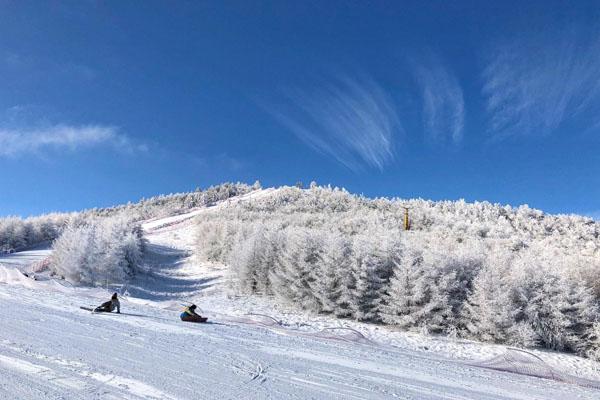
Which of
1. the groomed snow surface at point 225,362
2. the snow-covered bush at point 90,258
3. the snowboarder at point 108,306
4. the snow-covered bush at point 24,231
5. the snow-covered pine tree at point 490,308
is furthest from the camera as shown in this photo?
the snow-covered bush at point 24,231

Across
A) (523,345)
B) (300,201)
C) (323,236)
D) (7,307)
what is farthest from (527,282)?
(300,201)

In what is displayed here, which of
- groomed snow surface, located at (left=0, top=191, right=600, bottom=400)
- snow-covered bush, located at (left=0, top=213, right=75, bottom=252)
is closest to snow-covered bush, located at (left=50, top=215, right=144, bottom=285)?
groomed snow surface, located at (left=0, top=191, right=600, bottom=400)

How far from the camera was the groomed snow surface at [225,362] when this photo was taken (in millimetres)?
6520

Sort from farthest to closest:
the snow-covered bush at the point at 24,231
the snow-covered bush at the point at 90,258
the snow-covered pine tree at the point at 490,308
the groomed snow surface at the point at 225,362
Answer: the snow-covered bush at the point at 24,231, the snow-covered bush at the point at 90,258, the snow-covered pine tree at the point at 490,308, the groomed snow surface at the point at 225,362

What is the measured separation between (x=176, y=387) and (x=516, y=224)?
206ft

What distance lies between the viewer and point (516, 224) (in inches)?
2311

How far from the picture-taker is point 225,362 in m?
8.10

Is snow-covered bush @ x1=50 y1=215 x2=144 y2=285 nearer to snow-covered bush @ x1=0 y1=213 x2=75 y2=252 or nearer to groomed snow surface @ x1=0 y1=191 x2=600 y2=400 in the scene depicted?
groomed snow surface @ x1=0 y1=191 x2=600 y2=400

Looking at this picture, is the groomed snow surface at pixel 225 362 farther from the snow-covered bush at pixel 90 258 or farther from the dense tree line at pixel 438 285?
the snow-covered bush at pixel 90 258

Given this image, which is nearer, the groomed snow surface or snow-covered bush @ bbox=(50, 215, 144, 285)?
the groomed snow surface

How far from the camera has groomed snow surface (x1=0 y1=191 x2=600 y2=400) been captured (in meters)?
6.52

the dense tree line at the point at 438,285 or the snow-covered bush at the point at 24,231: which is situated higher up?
the snow-covered bush at the point at 24,231

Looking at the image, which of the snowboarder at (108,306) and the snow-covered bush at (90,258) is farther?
the snow-covered bush at (90,258)

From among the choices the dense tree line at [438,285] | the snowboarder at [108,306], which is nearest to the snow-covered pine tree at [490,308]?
the dense tree line at [438,285]
